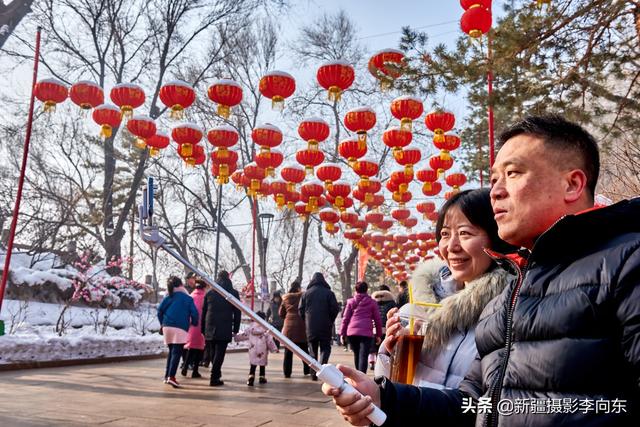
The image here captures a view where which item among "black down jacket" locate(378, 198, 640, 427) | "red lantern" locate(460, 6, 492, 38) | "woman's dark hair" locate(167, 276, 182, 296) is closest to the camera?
"black down jacket" locate(378, 198, 640, 427)

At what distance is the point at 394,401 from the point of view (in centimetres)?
156

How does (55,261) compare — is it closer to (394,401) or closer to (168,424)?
(168,424)

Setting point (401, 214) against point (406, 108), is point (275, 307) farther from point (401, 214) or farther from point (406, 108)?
point (406, 108)

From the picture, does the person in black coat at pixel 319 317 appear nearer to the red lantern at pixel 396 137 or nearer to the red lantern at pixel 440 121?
the red lantern at pixel 396 137

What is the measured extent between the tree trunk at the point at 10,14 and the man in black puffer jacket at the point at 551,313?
47.1 ft

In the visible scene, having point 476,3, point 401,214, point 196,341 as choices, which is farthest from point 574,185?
point 401,214

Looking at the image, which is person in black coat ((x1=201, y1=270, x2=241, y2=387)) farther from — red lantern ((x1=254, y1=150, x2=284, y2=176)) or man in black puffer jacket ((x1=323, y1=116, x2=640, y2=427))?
man in black puffer jacket ((x1=323, y1=116, x2=640, y2=427))

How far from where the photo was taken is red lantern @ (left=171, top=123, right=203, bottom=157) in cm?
1012

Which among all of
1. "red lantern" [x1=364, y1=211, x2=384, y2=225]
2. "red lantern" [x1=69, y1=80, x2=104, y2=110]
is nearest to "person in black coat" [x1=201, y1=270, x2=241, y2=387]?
"red lantern" [x1=69, y1=80, x2=104, y2=110]

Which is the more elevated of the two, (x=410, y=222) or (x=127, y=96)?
(x=127, y=96)

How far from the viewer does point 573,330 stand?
1135 millimetres

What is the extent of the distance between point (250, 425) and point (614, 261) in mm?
4874

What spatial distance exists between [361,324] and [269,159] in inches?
165

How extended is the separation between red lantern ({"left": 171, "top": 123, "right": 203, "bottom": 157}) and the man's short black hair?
9.36 m
